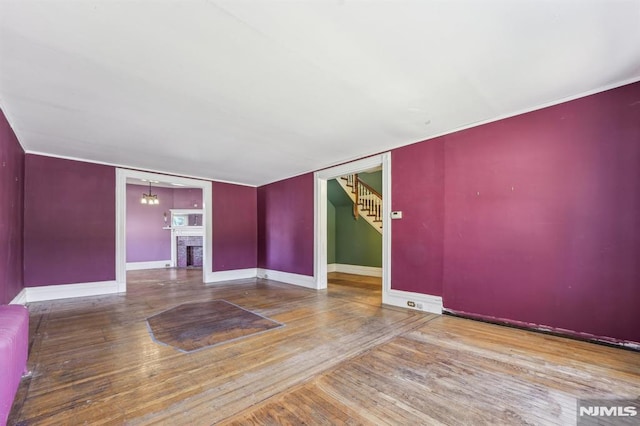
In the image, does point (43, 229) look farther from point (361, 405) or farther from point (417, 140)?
point (417, 140)

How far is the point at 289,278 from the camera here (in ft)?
22.0

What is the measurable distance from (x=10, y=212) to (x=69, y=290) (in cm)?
208

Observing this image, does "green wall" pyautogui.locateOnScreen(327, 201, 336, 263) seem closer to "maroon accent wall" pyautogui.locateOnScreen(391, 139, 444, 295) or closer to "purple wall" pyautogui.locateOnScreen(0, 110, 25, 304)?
"maroon accent wall" pyautogui.locateOnScreen(391, 139, 444, 295)

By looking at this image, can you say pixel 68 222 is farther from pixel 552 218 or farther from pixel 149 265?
pixel 552 218

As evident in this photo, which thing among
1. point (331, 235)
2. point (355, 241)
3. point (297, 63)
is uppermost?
point (297, 63)

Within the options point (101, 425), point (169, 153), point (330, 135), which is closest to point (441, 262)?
point (330, 135)

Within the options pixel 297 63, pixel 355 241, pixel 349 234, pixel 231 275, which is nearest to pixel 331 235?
pixel 349 234

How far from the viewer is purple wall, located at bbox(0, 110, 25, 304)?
328 centimetres

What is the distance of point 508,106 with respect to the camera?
3.18 metres

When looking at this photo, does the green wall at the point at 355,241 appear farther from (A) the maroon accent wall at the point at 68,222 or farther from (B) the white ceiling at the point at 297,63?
(A) the maroon accent wall at the point at 68,222

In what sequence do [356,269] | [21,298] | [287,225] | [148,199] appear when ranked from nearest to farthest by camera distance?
[21,298] < [287,225] < [356,269] < [148,199]

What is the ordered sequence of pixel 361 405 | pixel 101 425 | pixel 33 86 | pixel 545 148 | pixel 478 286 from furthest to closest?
1. pixel 478 286
2. pixel 545 148
3. pixel 33 86
4. pixel 361 405
5. pixel 101 425

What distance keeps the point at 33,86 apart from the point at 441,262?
510 centimetres

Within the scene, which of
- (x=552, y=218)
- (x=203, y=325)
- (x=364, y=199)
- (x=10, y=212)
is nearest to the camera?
(x=552, y=218)
